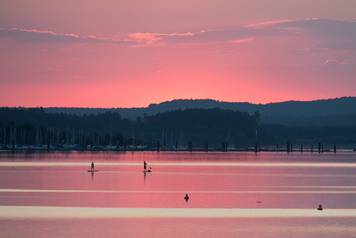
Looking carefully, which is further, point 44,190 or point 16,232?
point 44,190

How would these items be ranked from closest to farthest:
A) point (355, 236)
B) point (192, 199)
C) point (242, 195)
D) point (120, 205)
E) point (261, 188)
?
point (355, 236) → point (120, 205) → point (192, 199) → point (242, 195) → point (261, 188)

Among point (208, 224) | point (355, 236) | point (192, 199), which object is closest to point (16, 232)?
point (208, 224)

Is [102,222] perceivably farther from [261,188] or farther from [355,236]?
[261,188]

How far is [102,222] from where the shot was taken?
4319 cm

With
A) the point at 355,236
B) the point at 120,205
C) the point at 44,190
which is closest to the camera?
the point at 355,236

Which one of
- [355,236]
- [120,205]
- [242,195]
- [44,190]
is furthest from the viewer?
[44,190]

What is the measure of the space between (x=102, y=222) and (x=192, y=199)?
15.4 metres

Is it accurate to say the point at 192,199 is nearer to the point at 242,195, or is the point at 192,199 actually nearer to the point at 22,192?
the point at 242,195

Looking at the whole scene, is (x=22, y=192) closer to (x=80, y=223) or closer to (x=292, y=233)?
(x=80, y=223)

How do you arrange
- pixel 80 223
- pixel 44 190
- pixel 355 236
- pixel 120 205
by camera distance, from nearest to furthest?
pixel 355 236 → pixel 80 223 → pixel 120 205 → pixel 44 190

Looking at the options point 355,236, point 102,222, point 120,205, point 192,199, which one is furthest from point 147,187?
point 355,236

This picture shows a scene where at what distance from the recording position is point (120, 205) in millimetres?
52812

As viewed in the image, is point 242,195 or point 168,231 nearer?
point 168,231

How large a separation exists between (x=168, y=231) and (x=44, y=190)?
27.1 metres
